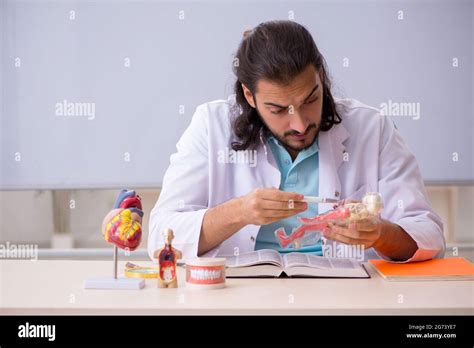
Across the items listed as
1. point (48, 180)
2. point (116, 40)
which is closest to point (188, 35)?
point (116, 40)

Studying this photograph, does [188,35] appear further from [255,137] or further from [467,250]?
[467,250]

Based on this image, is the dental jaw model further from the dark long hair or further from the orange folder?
the dark long hair

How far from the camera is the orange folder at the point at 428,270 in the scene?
6.57ft

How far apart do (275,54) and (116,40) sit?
7.00ft

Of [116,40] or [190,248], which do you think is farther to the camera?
[116,40]

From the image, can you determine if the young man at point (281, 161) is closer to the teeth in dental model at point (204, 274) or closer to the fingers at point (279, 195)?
the fingers at point (279, 195)

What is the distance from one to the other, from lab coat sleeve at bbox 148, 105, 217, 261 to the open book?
0.64 ft

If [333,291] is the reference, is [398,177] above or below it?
above

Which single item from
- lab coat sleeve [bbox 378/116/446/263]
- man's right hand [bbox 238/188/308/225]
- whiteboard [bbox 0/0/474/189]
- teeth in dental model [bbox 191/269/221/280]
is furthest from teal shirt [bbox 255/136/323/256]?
whiteboard [bbox 0/0/474/189]

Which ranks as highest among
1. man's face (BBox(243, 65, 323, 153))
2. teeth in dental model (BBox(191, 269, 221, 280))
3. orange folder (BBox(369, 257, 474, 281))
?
man's face (BBox(243, 65, 323, 153))

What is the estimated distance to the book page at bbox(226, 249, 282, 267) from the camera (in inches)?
84.9

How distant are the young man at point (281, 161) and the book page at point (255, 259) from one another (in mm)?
111

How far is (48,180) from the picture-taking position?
4.34m
